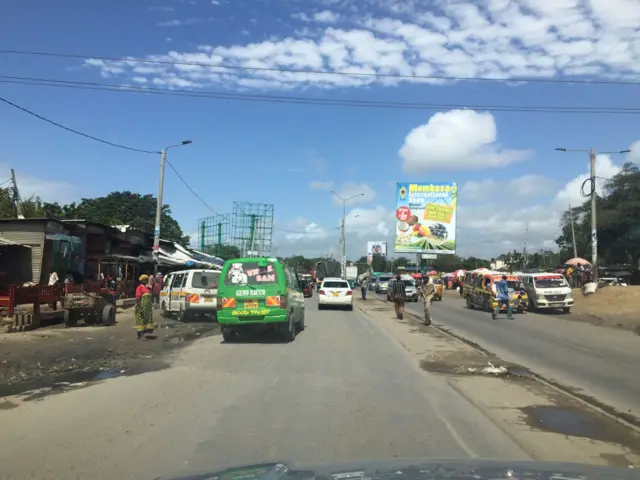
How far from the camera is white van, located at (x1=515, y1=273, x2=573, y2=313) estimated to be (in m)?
27.8

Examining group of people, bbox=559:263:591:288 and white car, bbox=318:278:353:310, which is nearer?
Result: white car, bbox=318:278:353:310

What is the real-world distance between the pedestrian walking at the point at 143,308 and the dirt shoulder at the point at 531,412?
23.2 ft

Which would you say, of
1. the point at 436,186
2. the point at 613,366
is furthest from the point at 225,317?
the point at 436,186

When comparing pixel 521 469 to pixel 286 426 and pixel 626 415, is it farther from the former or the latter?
pixel 626 415

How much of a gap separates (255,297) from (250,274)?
0.68m

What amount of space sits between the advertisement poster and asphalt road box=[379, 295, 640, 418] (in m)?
27.6

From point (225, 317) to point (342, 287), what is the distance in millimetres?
16188

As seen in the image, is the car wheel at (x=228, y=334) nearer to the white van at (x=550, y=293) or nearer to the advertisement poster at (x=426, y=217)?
the white van at (x=550, y=293)

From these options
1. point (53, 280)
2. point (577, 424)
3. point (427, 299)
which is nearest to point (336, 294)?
point (427, 299)

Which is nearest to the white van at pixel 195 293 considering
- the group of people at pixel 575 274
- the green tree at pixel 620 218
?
the group of people at pixel 575 274

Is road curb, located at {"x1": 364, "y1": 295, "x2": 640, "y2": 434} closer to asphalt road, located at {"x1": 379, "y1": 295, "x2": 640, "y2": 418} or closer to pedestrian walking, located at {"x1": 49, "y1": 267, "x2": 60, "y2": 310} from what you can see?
asphalt road, located at {"x1": 379, "y1": 295, "x2": 640, "y2": 418}

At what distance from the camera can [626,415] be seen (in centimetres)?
745

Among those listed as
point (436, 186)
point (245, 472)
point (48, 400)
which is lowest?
point (48, 400)

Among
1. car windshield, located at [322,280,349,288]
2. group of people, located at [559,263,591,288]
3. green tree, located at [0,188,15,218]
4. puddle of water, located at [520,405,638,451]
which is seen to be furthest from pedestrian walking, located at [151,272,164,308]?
group of people, located at [559,263,591,288]
